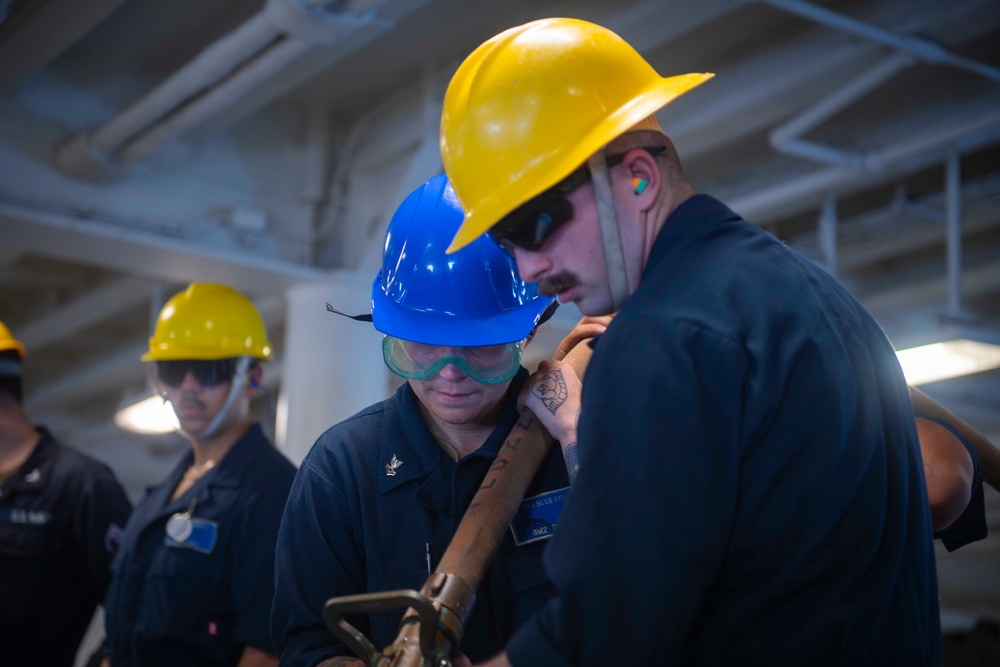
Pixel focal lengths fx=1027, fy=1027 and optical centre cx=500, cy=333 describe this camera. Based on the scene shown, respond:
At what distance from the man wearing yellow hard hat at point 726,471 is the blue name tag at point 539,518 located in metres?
0.65

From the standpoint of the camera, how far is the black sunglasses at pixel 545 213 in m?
1.60

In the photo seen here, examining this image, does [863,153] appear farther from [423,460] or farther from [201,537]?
[423,460]

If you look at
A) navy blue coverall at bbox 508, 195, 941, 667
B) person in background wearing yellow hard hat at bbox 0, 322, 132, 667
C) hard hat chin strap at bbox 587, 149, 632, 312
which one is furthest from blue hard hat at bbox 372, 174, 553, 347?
person in background wearing yellow hard hat at bbox 0, 322, 132, 667

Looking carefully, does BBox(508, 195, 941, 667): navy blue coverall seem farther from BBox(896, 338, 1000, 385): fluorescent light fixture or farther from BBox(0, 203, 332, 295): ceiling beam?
BBox(0, 203, 332, 295): ceiling beam

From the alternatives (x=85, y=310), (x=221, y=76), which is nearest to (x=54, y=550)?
(x=221, y=76)

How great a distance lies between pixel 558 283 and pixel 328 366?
430cm

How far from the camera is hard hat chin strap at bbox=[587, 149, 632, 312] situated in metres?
1.59

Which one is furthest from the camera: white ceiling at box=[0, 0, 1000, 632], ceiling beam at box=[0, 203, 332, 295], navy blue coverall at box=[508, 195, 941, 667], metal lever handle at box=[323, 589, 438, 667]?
ceiling beam at box=[0, 203, 332, 295]

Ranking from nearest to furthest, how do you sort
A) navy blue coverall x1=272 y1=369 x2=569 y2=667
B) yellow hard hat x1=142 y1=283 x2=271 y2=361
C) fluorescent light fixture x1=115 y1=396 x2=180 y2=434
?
navy blue coverall x1=272 y1=369 x2=569 y2=667 < yellow hard hat x1=142 y1=283 x2=271 y2=361 < fluorescent light fixture x1=115 y1=396 x2=180 y2=434

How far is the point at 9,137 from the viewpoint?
17.1 feet

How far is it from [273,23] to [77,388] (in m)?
7.09

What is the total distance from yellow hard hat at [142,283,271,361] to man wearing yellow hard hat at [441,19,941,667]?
2643 mm

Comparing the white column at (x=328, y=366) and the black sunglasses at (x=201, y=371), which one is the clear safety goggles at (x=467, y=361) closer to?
the black sunglasses at (x=201, y=371)

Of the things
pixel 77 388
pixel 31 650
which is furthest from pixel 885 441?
pixel 77 388
